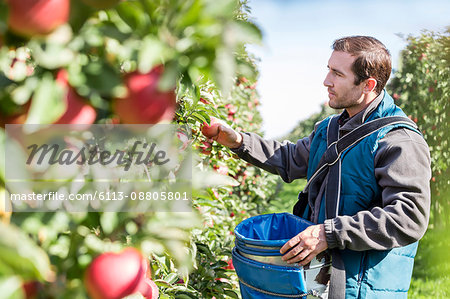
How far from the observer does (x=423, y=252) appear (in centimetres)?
405

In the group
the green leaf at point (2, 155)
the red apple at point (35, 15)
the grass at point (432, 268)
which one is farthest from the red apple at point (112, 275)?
the grass at point (432, 268)

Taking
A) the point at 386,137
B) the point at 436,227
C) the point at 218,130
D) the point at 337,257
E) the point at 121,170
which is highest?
the point at 121,170

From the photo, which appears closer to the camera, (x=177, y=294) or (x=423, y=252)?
(x=177, y=294)

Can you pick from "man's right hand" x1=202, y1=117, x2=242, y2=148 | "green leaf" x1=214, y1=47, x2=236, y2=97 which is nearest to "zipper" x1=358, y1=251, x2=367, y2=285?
"man's right hand" x1=202, y1=117, x2=242, y2=148

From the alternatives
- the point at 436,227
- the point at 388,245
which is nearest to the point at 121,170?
the point at 388,245

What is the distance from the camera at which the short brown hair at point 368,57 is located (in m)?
1.65

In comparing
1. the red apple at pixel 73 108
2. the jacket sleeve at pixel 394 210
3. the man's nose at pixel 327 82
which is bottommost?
the jacket sleeve at pixel 394 210

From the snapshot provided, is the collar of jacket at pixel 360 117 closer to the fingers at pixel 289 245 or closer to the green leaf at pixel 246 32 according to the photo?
the fingers at pixel 289 245

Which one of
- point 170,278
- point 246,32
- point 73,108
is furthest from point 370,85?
point 73,108

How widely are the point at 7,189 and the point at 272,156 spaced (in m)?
1.53

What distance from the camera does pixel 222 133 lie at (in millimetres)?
1691

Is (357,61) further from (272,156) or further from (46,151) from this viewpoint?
(46,151)

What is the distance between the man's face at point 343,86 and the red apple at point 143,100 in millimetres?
1359

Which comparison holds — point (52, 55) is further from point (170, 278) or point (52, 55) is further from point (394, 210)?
point (394, 210)
